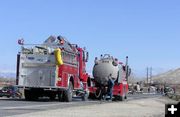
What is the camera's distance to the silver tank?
33.3 metres

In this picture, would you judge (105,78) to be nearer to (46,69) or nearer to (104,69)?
(104,69)

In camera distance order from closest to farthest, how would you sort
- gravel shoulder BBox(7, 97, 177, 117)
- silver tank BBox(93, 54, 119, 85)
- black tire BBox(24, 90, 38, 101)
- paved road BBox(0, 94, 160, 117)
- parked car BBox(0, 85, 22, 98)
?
gravel shoulder BBox(7, 97, 177, 117)
paved road BBox(0, 94, 160, 117)
black tire BBox(24, 90, 38, 101)
silver tank BBox(93, 54, 119, 85)
parked car BBox(0, 85, 22, 98)

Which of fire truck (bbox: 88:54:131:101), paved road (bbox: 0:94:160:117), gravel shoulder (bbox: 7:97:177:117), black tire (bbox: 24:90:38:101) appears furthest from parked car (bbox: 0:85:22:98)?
gravel shoulder (bbox: 7:97:177:117)

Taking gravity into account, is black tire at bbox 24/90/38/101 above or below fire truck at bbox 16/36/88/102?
below

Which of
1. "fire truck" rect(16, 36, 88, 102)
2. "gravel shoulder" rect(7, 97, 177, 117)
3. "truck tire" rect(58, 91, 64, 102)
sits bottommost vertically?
"gravel shoulder" rect(7, 97, 177, 117)

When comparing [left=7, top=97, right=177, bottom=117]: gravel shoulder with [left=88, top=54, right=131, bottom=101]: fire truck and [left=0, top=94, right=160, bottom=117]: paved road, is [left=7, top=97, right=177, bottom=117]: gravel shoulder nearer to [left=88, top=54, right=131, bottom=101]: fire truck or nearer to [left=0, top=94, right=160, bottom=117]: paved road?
[left=0, top=94, right=160, bottom=117]: paved road

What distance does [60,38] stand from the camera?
1087 inches

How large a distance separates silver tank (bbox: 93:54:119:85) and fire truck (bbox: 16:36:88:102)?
5.57 m

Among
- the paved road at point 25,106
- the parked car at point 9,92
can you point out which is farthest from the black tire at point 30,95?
the parked car at point 9,92

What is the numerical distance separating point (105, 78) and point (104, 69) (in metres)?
0.66

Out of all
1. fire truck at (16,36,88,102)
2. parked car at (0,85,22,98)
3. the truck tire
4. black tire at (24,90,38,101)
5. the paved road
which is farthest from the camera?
parked car at (0,85,22,98)

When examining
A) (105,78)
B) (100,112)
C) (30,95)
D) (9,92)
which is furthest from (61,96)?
(9,92)

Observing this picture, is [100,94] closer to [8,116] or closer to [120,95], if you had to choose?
[120,95]

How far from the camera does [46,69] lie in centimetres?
2642
